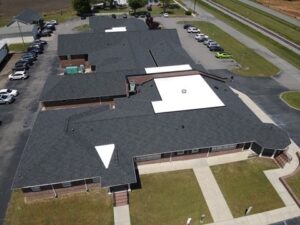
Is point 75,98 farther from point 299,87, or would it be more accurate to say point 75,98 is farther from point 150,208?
point 299,87

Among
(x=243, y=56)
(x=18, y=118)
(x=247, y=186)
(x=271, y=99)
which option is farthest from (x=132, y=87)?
(x=243, y=56)

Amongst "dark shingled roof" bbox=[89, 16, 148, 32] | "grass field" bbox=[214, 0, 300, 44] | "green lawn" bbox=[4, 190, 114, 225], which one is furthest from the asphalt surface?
"grass field" bbox=[214, 0, 300, 44]

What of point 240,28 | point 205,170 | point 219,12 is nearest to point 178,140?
point 205,170

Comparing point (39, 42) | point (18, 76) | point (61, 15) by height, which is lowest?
point (18, 76)

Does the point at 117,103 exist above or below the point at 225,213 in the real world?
above

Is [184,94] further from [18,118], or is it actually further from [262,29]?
[262,29]

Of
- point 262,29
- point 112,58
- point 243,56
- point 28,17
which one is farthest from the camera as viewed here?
point 262,29

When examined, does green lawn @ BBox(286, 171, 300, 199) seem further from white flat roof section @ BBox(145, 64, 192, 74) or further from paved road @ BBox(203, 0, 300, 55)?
paved road @ BBox(203, 0, 300, 55)
